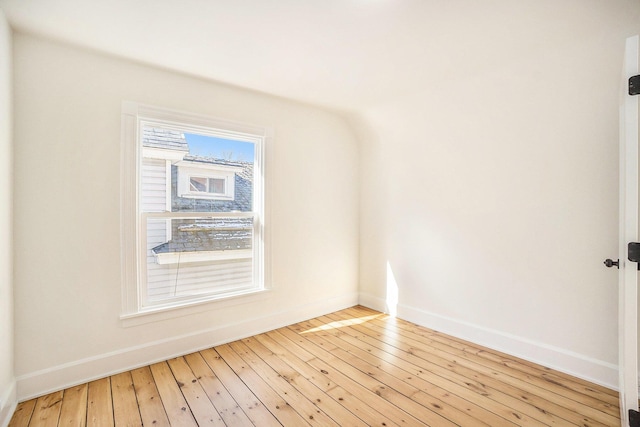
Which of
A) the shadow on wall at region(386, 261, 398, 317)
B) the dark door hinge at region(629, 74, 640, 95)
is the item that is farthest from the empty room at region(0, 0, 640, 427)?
the shadow on wall at region(386, 261, 398, 317)

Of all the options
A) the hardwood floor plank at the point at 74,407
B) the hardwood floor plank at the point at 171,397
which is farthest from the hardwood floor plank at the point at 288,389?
the hardwood floor plank at the point at 74,407

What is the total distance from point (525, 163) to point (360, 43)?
1.69 metres

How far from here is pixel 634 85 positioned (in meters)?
1.63

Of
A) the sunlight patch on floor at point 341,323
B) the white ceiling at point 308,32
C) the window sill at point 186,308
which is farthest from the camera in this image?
the sunlight patch on floor at point 341,323

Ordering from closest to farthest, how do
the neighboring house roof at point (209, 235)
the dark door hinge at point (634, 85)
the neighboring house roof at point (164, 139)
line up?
the dark door hinge at point (634, 85), the neighboring house roof at point (164, 139), the neighboring house roof at point (209, 235)

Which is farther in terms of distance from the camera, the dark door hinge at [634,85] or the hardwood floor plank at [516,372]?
the hardwood floor plank at [516,372]

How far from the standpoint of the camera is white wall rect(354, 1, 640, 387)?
2.21 meters

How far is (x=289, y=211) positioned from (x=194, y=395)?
1.92 m

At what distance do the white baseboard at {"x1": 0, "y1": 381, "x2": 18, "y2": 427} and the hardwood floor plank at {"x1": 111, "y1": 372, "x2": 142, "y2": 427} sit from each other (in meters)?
0.53

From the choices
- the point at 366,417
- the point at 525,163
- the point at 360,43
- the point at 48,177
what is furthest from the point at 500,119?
the point at 48,177

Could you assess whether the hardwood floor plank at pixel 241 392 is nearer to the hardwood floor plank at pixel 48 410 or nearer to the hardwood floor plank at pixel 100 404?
the hardwood floor plank at pixel 100 404

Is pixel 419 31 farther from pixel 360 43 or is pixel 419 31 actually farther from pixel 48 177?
pixel 48 177

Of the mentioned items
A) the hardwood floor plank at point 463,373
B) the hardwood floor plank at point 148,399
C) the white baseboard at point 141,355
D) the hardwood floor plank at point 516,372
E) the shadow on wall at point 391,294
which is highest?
the shadow on wall at point 391,294

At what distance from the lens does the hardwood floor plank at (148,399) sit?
76.5 inches
